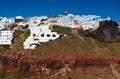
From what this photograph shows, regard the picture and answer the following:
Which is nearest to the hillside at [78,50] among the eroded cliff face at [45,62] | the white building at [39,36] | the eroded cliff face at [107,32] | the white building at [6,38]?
the eroded cliff face at [45,62]

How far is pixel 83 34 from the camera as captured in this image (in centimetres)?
13200

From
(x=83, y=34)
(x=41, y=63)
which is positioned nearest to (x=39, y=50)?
(x=41, y=63)

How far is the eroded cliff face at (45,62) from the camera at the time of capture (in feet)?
343

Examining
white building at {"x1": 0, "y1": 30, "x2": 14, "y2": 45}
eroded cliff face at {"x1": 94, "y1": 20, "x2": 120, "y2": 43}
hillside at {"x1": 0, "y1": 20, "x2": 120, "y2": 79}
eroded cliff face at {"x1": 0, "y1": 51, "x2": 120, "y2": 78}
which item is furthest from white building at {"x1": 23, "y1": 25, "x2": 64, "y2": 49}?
eroded cliff face at {"x1": 94, "y1": 20, "x2": 120, "y2": 43}

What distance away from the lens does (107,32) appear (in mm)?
129875

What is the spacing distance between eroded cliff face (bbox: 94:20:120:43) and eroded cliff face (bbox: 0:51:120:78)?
17.7 metres

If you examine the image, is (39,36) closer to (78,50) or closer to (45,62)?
(78,50)

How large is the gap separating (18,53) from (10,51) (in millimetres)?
4042

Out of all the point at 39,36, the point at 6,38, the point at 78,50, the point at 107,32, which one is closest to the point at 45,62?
the point at 78,50

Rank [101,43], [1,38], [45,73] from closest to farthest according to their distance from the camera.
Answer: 1. [45,73]
2. [101,43]
3. [1,38]

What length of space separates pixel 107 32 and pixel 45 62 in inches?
1317

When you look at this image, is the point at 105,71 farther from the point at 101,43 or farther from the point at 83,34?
the point at 83,34

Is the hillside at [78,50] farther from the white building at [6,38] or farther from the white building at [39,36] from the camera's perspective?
the white building at [6,38]

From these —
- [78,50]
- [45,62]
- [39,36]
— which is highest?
[39,36]
